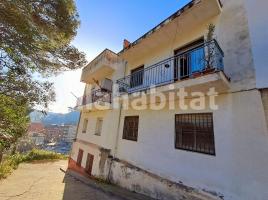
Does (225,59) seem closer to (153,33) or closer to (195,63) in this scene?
(195,63)

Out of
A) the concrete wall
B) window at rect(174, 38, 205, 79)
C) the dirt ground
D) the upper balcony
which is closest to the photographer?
window at rect(174, 38, 205, 79)

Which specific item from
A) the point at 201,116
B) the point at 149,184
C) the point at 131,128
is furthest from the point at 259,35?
the point at 131,128

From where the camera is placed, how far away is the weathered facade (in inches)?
198

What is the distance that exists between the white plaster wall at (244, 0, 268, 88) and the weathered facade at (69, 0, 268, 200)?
0.08 feet

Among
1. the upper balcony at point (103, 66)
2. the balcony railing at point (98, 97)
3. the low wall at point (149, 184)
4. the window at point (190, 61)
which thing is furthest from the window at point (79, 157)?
the window at point (190, 61)

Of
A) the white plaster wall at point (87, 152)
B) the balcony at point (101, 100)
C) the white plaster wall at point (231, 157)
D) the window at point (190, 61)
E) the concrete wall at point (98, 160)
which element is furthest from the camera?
the balcony at point (101, 100)

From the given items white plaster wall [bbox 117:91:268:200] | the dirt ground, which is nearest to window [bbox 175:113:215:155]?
white plaster wall [bbox 117:91:268:200]

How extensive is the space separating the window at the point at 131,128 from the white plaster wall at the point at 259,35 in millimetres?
5797

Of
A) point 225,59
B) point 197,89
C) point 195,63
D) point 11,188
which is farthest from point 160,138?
point 11,188

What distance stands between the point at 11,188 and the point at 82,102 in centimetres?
819

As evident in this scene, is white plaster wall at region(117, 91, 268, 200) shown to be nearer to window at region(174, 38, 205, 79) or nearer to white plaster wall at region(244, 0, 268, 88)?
white plaster wall at region(244, 0, 268, 88)

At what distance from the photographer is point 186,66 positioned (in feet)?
25.5

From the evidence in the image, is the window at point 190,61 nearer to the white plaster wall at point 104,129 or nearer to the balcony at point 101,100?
the white plaster wall at point 104,129

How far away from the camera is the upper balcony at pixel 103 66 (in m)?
12.7
